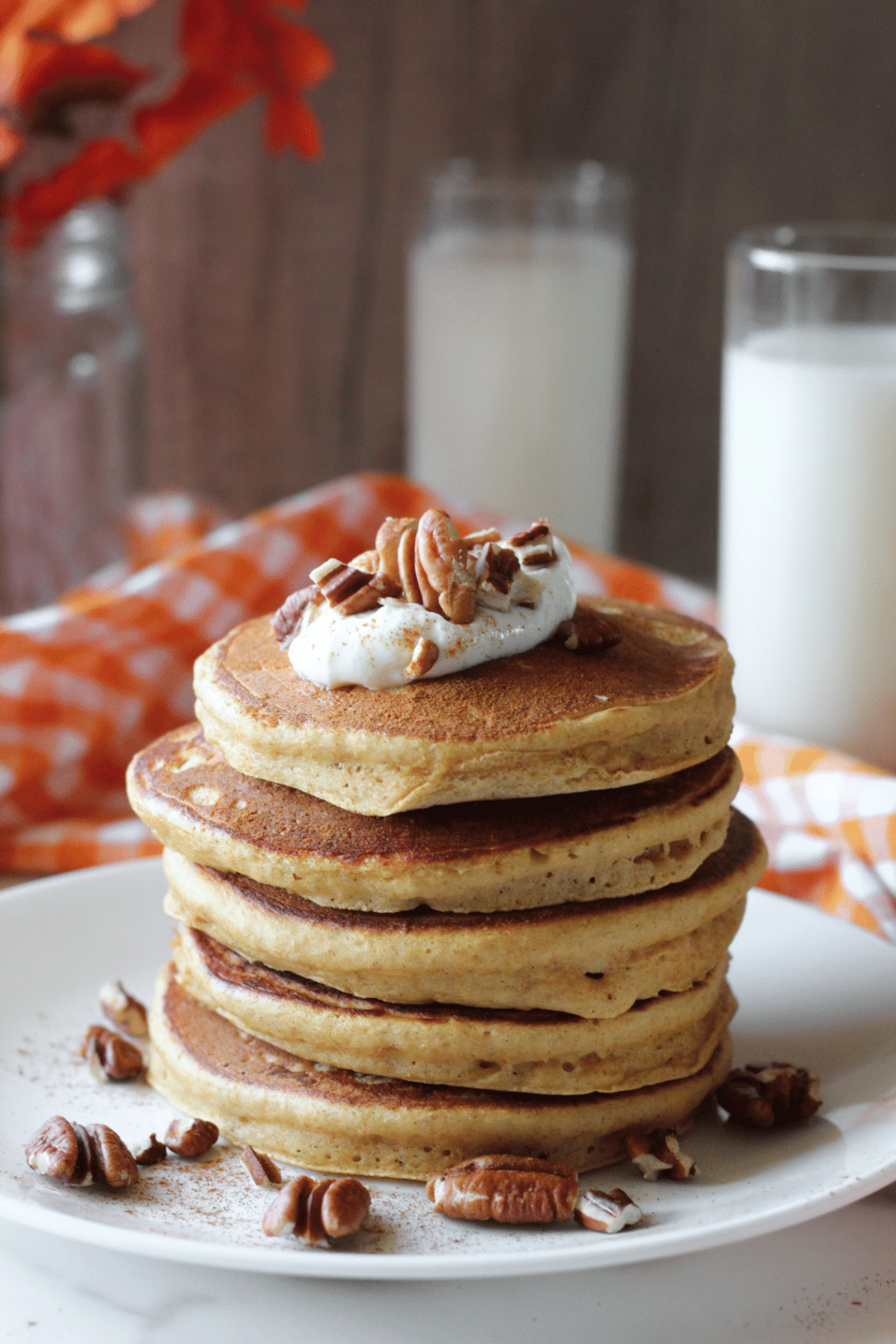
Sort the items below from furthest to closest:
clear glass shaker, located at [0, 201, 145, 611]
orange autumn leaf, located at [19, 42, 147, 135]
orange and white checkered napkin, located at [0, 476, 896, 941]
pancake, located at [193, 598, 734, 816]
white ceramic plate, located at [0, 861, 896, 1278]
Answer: clear glass shaker, located at [0, 201, 145, 611] → orange autumn leaf, located at [19, 42, 147, 135] → orange and white checkered napkin, located at [0, 476, 896, 941] → pancake, located at [193, 598, 734, 816] → white ceramic plate, located at [0, 861, 896, 1278]

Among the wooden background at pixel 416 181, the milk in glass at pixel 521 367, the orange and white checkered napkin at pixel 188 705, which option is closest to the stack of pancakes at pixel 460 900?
the orange and white checkered napkin at pixel 188 705

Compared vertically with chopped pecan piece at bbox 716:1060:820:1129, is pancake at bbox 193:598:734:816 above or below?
above

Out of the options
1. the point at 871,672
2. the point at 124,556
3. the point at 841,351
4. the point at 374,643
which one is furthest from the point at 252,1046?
the point at 124,556

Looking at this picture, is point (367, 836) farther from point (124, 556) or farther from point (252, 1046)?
point (124, 556)

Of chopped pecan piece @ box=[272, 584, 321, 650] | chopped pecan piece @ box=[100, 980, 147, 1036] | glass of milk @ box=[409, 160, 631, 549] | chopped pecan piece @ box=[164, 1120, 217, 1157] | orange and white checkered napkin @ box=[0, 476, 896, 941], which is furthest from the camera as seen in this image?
glass of milk @ box=[409, 160, 631, 549]

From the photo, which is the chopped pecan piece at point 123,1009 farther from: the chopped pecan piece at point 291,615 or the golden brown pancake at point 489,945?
the chopped pecan piece at point 291,615

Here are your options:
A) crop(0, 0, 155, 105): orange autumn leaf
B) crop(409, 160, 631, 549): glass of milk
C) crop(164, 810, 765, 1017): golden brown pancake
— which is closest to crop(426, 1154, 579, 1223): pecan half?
crop(164, 810, 765, 1017): golden brown pancake

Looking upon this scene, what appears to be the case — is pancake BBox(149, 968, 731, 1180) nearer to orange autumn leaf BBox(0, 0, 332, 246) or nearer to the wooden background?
orange autumn leaf BBox(0, 0, 332, 246)

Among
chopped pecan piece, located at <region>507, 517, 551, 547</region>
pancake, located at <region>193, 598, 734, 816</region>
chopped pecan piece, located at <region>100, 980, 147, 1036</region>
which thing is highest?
chopped pecan piece, located at <region>507, 517, 551, 547</region>

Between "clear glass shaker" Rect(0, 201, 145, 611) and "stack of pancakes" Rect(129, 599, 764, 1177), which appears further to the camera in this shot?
"clear glass shaker" Rect(0, 201, 145, 611)
